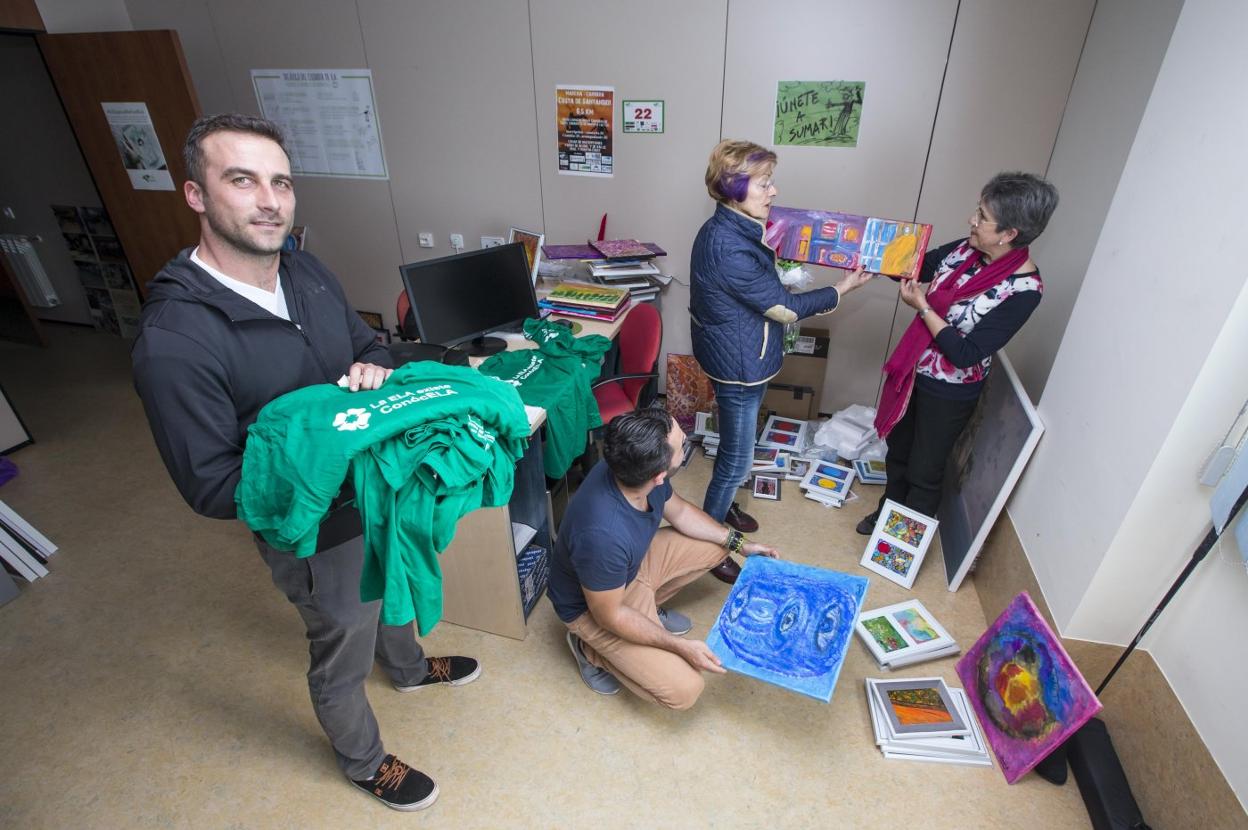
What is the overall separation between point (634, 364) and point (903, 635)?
5.00 feet

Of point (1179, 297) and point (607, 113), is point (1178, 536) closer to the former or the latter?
point (1179, 297)

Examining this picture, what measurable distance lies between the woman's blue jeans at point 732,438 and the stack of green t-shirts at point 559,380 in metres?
0.53

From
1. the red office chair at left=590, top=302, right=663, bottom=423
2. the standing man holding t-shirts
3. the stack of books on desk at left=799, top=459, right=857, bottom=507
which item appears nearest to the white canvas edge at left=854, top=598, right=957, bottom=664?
the stack of books on desk at left=799, top=459, right=857, bottom=507

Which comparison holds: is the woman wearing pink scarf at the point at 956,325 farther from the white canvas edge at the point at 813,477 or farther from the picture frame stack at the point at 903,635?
the picture frame stack at the point at 903,635

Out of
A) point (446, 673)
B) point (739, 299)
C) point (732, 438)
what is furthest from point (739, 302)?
point (446, 673)

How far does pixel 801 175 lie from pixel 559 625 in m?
2.45

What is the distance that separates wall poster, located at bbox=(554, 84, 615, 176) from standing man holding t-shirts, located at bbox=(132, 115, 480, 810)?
2.06 metres

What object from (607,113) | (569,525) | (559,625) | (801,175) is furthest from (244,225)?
(801,175)

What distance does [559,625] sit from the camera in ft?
7.40

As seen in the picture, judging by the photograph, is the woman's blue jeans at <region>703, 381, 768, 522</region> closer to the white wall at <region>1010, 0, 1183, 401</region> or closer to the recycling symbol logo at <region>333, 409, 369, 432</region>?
the white wall at <region>1010, 0, 1183, 401</region>

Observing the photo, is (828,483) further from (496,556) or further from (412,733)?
(412,733)

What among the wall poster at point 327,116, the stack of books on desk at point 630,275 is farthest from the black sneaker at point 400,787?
the wall poster at point 327,116

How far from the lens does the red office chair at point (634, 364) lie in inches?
105

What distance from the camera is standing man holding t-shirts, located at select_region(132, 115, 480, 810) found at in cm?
114
